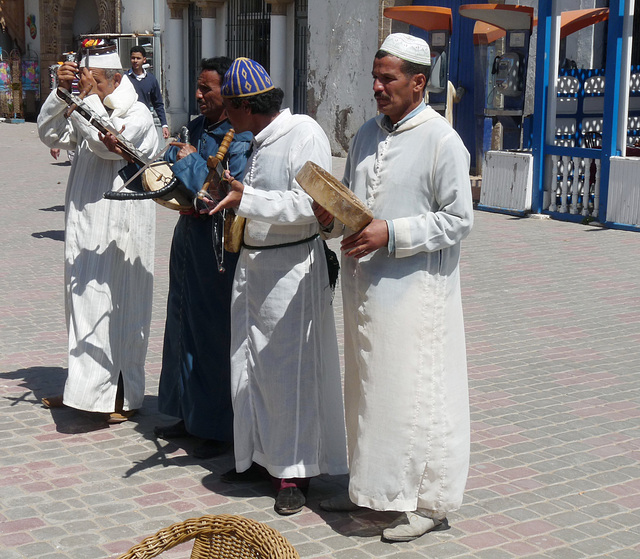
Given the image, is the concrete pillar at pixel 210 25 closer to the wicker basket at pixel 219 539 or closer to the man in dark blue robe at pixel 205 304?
the man in dark blue robe at pixel 205 304

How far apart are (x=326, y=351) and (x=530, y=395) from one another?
186cm

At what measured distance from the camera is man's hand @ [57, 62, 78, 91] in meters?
4.64

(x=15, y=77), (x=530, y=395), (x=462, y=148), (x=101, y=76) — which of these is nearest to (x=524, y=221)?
(x=530, y=395)

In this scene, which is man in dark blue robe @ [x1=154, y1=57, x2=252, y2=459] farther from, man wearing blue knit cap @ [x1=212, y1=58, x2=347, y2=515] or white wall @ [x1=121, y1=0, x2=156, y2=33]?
white wall @ [x1=121, y1=0, x2=156, y2=33]

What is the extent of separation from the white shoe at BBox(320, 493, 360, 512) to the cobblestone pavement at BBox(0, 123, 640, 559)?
0.04 m

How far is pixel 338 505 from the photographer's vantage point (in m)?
3.90

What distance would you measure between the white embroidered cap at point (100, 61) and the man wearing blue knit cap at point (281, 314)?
4.00 ft

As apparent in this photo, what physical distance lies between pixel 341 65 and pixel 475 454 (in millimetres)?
14418

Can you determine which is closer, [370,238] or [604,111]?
[370,238]

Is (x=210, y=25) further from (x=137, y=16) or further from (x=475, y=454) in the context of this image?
(x=475, y=454)

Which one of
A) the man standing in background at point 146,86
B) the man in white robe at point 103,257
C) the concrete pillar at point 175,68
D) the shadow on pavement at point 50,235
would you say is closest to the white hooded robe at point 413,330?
the man in white robe at point 103,257

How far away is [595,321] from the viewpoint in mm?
7012

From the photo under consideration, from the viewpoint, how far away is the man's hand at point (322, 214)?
11.9 ft

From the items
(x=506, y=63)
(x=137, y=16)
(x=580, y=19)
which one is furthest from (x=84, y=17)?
(x=580, y=19)
